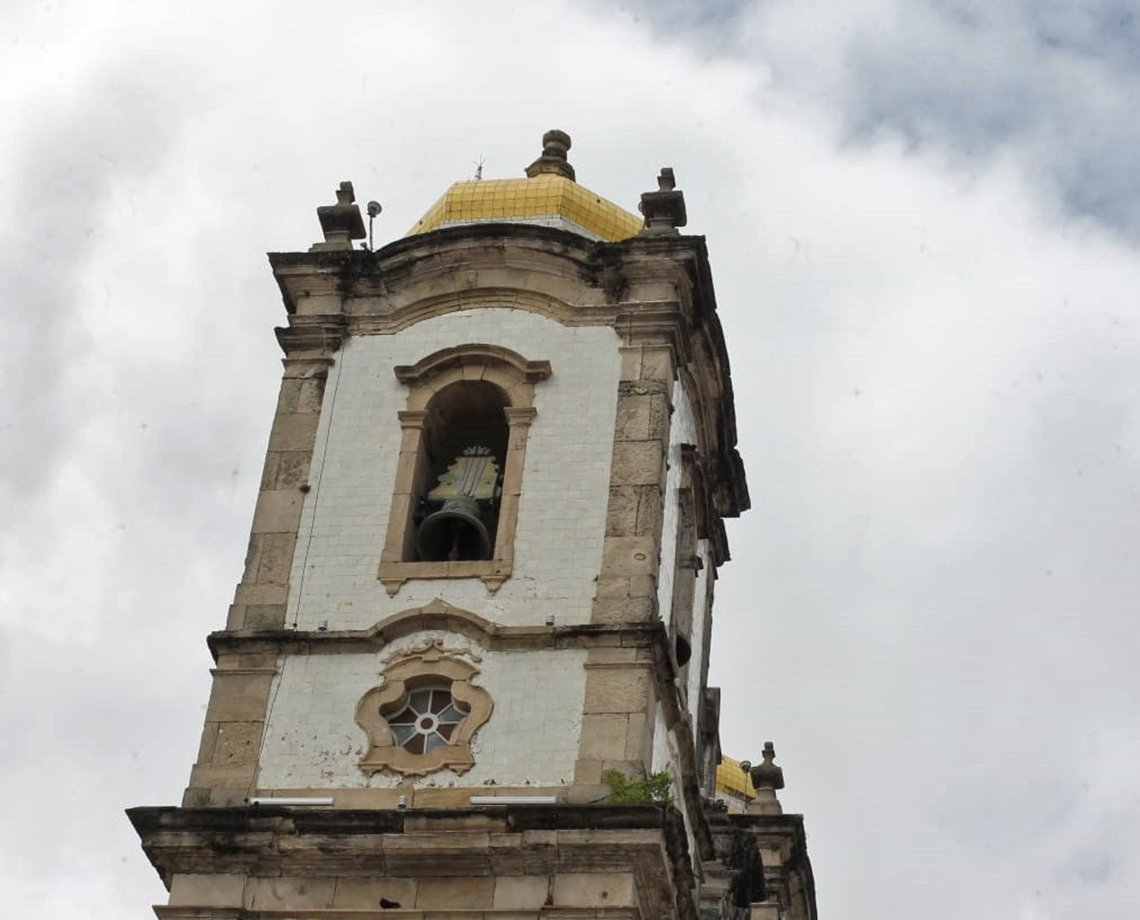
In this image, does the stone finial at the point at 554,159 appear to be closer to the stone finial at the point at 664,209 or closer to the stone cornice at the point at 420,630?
the stone finial at the point at 664,209

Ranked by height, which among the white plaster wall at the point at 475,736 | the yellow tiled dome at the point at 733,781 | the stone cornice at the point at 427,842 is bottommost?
the stone cornice at the point at 427,842

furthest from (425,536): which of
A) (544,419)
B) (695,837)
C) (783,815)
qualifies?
(783,815)

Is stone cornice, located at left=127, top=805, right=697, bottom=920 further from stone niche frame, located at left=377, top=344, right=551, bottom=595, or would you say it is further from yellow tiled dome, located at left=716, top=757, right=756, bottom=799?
yellow tiled dome, located at left=716, top=757, right=756, bottom=799

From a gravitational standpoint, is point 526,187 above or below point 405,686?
above

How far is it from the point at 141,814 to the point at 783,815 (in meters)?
11.1

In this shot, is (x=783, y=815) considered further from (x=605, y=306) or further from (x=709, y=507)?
(x=605, y=306)

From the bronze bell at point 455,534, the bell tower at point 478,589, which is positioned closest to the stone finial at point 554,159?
the bell tower at point 478,589

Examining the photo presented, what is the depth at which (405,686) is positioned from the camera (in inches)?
968

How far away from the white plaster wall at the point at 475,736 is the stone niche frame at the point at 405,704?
66 mm

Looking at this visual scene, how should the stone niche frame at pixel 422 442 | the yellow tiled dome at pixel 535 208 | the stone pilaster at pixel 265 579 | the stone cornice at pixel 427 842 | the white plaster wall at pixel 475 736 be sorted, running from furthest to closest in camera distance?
1. the yellow tiled dome at pixel 535 208
2. the stone niche frame at pixel 422 442
3. the stone pilaster at pixel 265 579
4. the white plaster wall at pixel 475 736
5. the stone cornice at pixel 427 842

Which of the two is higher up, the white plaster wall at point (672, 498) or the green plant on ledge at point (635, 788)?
the white plaster wall at point (672, 498)

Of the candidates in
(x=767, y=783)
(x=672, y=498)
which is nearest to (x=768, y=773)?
(x=767, y=783)

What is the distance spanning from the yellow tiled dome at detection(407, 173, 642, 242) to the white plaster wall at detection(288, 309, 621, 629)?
5.42 feet

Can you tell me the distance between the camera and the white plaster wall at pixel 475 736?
78.4ft
